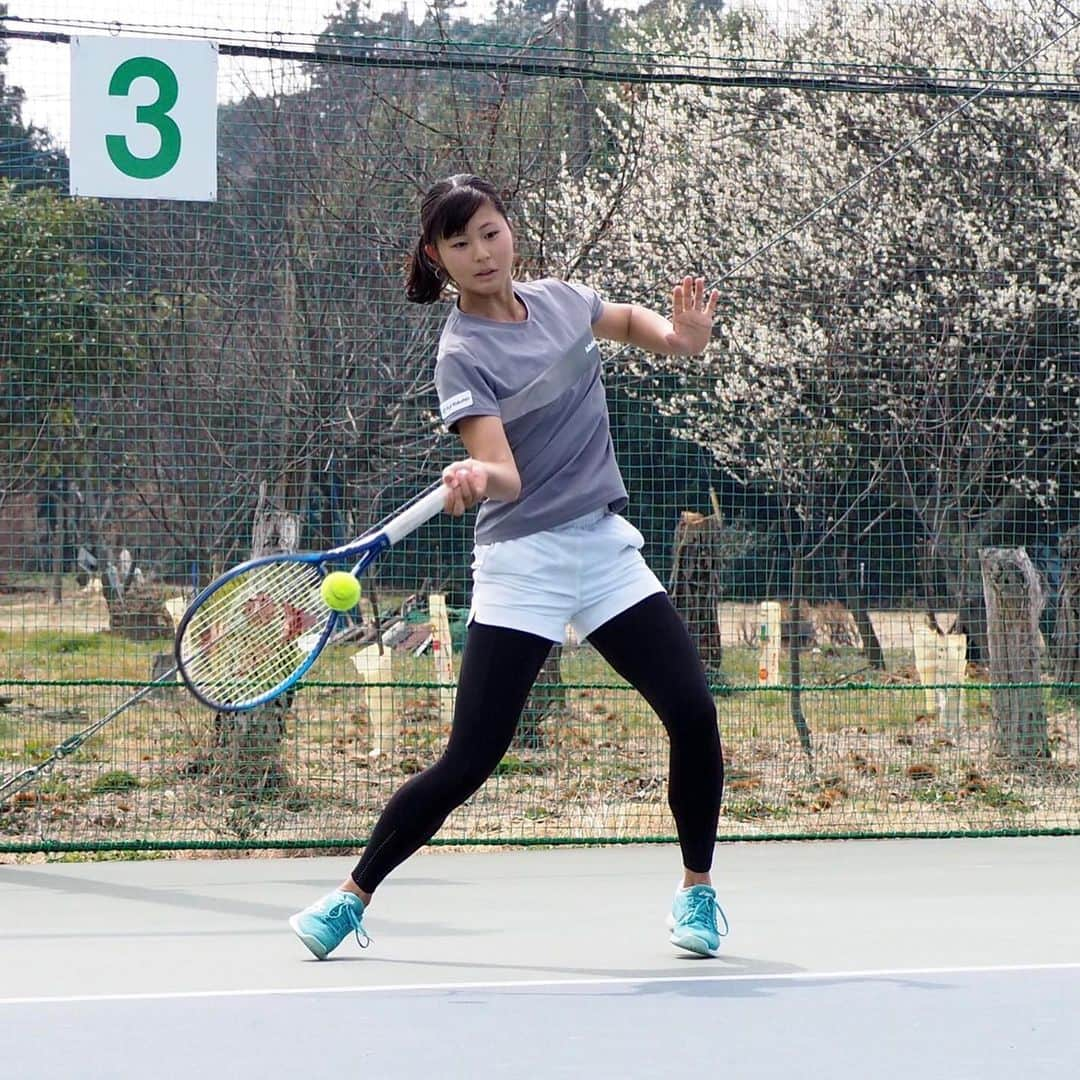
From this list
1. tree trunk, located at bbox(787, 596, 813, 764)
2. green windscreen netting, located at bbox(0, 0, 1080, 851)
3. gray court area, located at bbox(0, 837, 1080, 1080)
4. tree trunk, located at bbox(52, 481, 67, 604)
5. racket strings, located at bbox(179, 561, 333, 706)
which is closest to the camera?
gray court area, located at bbox(0, 837, 1080, 1080)

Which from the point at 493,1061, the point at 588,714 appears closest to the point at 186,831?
the point at 588,714

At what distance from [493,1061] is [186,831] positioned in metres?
3.26

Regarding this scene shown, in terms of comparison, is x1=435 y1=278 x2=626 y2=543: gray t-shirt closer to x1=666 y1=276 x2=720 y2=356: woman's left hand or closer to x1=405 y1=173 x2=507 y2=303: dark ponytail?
x1=405 y1=173 x2=507 y2=303: dark ponytail

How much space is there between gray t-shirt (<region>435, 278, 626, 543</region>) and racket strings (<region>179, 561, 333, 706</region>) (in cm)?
42

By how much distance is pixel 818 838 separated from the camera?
6.38 m

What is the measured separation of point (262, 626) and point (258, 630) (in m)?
0.01

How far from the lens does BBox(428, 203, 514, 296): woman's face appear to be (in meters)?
3.92

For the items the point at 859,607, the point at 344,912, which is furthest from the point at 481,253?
the point at 859,607

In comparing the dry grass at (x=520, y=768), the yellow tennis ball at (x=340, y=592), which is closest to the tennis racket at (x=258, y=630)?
the yellow tennis ball at (x=340, y=592)

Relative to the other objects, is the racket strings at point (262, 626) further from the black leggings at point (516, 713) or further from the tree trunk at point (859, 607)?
the tree trunk at point (859, 607)

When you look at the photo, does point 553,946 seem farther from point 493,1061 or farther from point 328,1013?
point 493,1061

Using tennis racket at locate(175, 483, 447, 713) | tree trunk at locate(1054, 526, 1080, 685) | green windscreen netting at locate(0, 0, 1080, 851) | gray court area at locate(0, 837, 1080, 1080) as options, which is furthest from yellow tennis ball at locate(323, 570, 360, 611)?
tree trunk at locate(1054, 526, 1080, 685)

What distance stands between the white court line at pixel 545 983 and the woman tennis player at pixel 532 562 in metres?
0.20

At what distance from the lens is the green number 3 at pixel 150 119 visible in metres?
6.17
